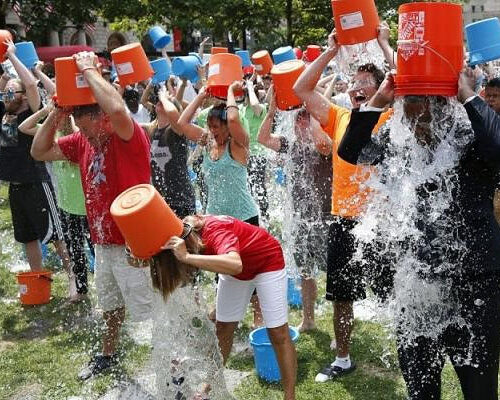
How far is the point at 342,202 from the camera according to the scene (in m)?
3.82

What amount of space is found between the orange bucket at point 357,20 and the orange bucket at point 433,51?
1.61ft

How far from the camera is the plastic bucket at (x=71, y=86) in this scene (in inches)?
151

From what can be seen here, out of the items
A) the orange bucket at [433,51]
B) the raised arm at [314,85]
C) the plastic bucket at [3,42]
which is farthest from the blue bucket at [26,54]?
the orange bucket at [433,51]

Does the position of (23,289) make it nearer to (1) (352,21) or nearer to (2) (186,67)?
(2) (186,67)

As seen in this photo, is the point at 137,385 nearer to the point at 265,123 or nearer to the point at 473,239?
the point at 265,123

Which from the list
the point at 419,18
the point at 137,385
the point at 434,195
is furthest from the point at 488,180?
the point at 137,385

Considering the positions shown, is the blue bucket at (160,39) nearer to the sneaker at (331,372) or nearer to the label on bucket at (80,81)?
the label on bucket at (80,81)

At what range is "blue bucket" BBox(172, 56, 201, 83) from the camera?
685 cm

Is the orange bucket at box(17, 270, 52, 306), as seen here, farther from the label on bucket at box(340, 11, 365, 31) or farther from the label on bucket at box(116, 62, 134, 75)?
the label on bucket at box(340, 11, 365, 31)

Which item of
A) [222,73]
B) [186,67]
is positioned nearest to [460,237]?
[222,73]

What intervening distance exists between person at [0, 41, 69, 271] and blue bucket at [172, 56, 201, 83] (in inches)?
68.2

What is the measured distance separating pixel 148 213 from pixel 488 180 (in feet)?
4.86

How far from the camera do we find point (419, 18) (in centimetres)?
245

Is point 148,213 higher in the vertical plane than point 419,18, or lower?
lower
